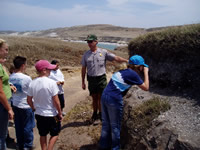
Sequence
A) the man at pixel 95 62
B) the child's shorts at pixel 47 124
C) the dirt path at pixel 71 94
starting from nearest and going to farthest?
the child's shorts at pixel 47 124 → the man at pixel 95 62 → the dirt path at pixel 71 94

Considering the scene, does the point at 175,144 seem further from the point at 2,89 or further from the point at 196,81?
the point at 2,89

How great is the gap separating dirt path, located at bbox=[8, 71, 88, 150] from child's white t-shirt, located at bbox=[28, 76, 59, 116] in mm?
1660

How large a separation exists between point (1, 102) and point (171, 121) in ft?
9.35

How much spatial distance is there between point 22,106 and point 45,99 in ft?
3.10

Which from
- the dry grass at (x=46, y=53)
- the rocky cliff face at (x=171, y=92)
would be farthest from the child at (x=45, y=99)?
the dry grass at (x=46, y=53)

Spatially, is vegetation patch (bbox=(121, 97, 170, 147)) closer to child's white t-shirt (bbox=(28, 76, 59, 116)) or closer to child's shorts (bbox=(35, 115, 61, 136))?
child's shorts (bbox=(35, 115, 61, 136))

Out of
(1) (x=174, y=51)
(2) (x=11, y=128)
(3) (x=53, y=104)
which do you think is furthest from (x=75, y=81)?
(3) (x=53, y=104)

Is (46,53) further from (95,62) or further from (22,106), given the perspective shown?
(22,106)

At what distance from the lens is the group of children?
10.9 ft

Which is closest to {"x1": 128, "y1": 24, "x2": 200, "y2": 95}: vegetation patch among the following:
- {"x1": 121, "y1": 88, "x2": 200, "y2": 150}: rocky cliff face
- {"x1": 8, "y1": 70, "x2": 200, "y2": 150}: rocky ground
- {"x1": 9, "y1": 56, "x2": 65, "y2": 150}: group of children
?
{"x1": 8, "y1": 70, "x2": 200, "y2": 150}: rocky ground

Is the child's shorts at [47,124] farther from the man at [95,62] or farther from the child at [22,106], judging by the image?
the man at [95,62]

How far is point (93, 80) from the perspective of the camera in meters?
4.93

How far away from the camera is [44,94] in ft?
10.9

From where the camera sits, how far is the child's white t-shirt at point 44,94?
331 cm
